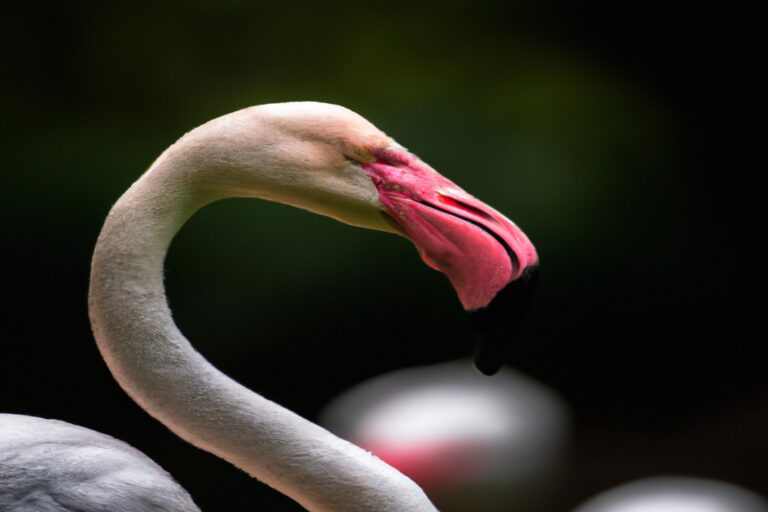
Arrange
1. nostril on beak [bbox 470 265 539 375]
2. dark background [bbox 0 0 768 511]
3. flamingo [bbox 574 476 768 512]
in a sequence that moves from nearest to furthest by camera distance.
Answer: nostril on beak [bbox 470 265 539 375] < flamingo [bbox 574 476 768 512] < dark background [bbox 0 0 768 511]

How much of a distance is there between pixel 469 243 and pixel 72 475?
33cm

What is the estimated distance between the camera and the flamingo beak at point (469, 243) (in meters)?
0.78

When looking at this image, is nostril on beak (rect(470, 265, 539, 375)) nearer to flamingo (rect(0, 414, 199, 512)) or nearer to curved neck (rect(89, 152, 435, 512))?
curved neck (rect(89, 152, 435, 512))

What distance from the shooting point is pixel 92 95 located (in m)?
2.07

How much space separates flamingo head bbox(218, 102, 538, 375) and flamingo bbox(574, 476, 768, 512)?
3.55 ft

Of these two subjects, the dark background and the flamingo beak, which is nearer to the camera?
the flamingo beak

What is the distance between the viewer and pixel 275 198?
2.80ft

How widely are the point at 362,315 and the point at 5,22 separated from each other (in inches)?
32.2

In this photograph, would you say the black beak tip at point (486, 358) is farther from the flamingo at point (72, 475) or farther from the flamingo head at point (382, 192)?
the flamingo at point (72, 475)

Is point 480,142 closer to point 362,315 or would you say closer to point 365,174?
point 362,315

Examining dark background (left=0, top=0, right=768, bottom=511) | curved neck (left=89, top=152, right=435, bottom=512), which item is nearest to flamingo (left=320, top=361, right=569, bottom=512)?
dark background (left=0, top=0, right=768, bottom=511)

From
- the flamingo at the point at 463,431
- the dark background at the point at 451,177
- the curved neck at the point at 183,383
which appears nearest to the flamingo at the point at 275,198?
the curved neck at the point at 183,383

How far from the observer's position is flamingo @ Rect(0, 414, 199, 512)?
0.82 m

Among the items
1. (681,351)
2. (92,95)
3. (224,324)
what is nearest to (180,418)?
(224,324)
